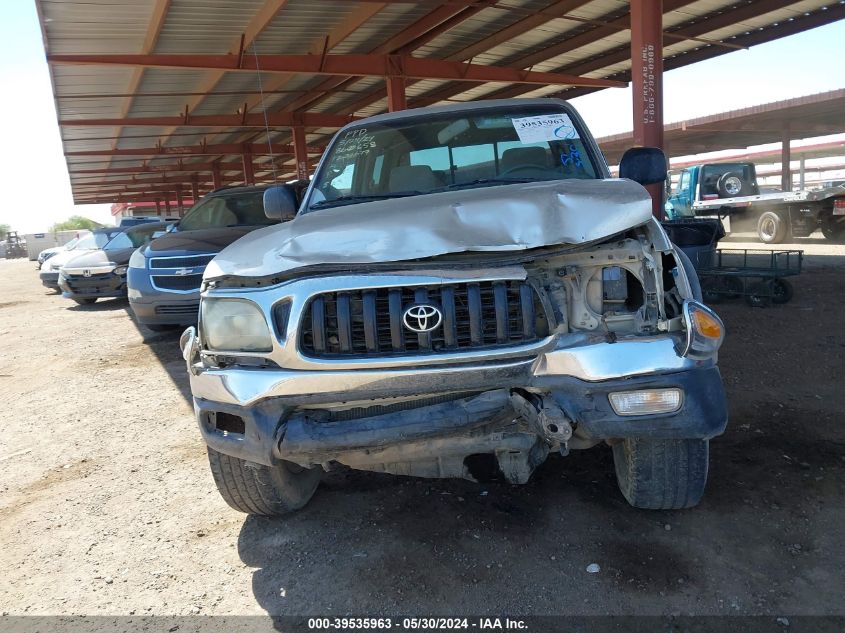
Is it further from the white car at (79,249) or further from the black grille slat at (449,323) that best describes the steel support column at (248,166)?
the black grille slat at (449,323)

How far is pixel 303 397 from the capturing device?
2354mm

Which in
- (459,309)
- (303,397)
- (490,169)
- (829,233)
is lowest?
(829,233)

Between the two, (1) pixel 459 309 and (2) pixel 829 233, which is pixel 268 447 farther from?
(2) pixel 829 233

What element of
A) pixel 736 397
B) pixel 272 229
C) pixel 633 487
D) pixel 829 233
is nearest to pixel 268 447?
pixel 272 229

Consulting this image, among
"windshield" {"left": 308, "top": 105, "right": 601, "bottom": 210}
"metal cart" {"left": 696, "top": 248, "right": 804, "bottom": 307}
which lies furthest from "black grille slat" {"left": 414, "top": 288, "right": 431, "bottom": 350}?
"metal cart" {"left": 696, "top": 248, "right": 804, "bottom": 307}

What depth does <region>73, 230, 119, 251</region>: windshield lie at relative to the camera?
1274cm

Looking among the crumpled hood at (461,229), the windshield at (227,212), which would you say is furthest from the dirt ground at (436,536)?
the windshield at (227,212)

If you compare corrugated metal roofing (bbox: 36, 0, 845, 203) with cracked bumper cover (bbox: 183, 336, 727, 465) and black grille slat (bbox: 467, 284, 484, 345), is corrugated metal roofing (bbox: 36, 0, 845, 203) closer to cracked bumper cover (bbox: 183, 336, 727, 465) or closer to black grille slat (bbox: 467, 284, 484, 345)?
black grille slat (bbox: 467, 284, 484, 345)

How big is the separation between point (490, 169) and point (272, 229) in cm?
127

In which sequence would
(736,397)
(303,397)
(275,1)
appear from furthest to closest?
1. (275,1)
2. (736,397)
3. (303,397)

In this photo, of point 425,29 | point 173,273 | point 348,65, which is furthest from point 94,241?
point 425,29

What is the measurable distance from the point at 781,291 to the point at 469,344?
6749 mm

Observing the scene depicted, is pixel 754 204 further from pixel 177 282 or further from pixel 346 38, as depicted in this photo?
pixel 177 282

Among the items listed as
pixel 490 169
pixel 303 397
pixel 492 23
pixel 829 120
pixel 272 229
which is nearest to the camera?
pixel 303 397
